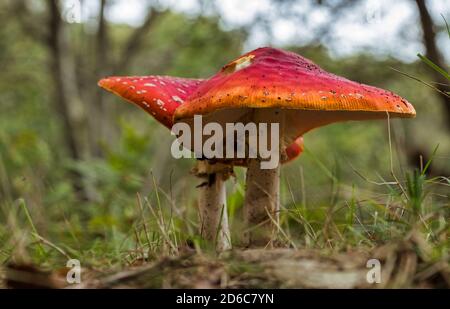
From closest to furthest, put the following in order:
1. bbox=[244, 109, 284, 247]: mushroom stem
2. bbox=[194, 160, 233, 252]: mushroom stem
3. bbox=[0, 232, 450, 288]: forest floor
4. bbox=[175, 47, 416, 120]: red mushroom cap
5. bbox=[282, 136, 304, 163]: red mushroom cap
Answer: bbox=[0, 232, 450, 288]: forest floor → bbox=[175, 47, 416, 120]: red mushroom cap → bbox=[244, 109, 284, 247]: mushroom stem → bbox=[194, 160, 233, 252]: mushroom stem → bbox=[282, 136, 304, 163]: red mushroom cap

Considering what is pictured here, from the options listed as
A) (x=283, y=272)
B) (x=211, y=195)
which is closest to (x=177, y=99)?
(x=211, y=195)

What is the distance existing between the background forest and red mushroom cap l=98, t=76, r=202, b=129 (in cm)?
37

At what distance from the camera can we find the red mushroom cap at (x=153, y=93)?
2074mm

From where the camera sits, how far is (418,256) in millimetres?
1320

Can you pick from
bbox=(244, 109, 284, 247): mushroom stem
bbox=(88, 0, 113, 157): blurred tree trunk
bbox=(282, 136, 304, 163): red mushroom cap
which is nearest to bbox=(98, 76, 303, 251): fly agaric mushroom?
bbox=(244, 109, 284, 247): mushroom stem

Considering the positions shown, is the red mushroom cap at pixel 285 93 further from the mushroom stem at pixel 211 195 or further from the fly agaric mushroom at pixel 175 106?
the mushroom stem at pixel 211 195

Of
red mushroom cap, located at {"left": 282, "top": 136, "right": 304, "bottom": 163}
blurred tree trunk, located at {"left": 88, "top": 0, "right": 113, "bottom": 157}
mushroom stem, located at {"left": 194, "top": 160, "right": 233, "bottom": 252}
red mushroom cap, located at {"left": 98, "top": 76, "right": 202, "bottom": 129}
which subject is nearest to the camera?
red mushroom cap, located at {"left": 98, "top": 76, "right": 202, "bottom": 129}

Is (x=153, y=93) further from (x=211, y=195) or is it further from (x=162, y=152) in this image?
(x=162, y=152)

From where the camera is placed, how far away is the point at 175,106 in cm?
209

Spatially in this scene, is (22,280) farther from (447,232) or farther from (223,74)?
(447,232)

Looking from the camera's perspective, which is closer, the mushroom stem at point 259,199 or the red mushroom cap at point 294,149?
the mushroom stem at point 259,199

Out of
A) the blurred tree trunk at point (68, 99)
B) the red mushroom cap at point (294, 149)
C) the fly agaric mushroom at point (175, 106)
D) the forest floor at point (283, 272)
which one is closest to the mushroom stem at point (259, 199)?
the fly agaric mushroom at point (175, 106)

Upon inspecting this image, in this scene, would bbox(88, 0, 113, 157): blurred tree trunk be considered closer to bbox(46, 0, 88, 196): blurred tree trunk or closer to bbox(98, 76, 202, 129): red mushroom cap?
bbox(46, 0, 88, 196): blurred tree trunk

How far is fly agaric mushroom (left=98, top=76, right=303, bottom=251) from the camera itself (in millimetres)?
2088
